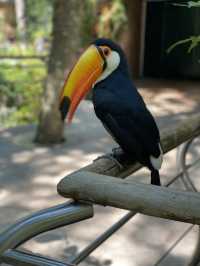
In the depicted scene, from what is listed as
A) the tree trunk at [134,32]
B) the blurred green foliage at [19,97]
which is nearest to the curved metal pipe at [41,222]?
the blurred green foliage at [19,97]

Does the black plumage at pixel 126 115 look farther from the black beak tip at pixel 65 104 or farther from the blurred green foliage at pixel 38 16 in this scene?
the blurred green foliage at pixel 38 16

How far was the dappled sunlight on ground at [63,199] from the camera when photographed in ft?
10.2

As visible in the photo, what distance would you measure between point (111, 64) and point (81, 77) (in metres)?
0.20

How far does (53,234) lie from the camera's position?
11.1 ft

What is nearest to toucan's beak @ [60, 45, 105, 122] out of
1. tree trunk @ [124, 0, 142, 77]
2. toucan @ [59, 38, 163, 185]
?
toucan @ [59, 38, 163, 185]

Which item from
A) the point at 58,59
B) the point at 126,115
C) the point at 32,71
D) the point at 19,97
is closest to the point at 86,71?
the point at 126,115

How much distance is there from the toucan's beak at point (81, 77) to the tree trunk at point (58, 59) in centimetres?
386

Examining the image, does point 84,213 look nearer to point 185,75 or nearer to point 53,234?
point 53,234

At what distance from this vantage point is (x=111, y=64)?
6.15 ft

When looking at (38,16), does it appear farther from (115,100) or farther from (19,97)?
(115,100)

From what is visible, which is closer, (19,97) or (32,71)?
(19,97)

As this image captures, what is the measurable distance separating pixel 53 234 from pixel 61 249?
24 cm

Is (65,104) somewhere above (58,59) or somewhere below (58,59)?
above

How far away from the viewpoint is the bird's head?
5.66 feet
